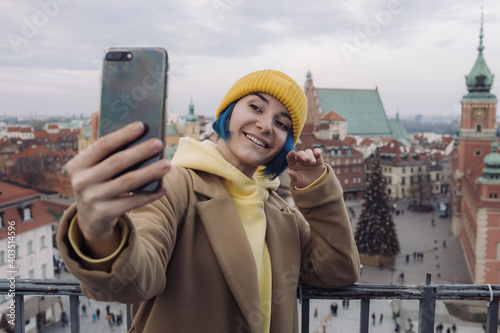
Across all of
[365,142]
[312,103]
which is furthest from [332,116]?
[365,142]

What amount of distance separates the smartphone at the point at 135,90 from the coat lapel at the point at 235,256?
569mm

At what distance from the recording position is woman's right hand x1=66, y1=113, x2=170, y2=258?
93 cm

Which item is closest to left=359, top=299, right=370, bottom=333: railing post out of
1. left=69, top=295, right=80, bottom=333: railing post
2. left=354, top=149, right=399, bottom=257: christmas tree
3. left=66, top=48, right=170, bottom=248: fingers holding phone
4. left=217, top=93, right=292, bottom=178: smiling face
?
left=217, top=93, right=292, bottom=178: smiling face

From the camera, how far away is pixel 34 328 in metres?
13.4

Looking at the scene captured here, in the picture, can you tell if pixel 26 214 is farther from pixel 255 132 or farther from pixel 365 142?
pixel 365 142

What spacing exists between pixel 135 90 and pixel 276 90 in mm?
810

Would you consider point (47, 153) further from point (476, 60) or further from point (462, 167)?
point (476, 60)

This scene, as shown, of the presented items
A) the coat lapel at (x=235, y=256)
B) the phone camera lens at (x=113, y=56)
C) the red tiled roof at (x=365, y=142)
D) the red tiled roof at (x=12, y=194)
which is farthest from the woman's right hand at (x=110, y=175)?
the red tiled roof at (x=365, y=142)

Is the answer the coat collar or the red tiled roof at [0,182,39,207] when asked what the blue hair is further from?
the red tiled roof at [0,182,39,207]

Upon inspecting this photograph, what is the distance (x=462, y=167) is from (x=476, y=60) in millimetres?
7419

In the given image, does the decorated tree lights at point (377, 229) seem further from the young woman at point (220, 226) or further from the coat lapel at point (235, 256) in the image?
the coat lapel at point (235, 256)

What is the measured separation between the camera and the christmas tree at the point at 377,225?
2078cm

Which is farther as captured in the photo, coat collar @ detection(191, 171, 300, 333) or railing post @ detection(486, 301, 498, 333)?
railing post @ detection(486, 301, 498, 333)

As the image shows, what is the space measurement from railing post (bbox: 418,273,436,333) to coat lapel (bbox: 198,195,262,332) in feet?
2.55
